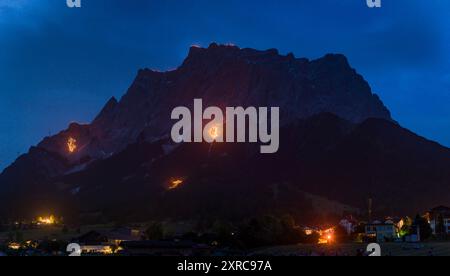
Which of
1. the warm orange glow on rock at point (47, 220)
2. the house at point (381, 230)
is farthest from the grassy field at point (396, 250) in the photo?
the warm orange glow on rock at point (47, 220)

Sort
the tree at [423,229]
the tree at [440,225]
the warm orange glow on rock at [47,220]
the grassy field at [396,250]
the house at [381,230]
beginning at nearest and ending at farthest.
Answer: the grassy field at [396,250] < the tree at [423,229] < the house at [381,230] < the tree at [440,225] < the warm orange glow on rock at [47,220]

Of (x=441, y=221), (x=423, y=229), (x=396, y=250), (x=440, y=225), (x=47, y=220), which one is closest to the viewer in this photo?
(x=396, y=250)

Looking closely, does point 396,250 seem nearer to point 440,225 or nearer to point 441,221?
point 440,225

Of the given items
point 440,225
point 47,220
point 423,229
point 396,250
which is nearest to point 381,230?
point 423,229

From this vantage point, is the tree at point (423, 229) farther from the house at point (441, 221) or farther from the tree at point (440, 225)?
the tree at point (440, 225)

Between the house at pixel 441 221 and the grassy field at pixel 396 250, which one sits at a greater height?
the house at pixel 441 221

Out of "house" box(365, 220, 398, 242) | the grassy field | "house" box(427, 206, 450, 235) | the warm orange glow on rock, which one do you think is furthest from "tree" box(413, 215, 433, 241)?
the warm orange glow on rock

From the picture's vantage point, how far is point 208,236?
9156 centimetres

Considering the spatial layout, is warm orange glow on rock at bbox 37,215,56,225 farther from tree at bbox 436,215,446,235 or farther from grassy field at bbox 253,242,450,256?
tree at bbox 436,215,446,235

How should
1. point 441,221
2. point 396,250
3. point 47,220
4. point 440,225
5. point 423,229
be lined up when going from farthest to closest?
1. point 47,220
2. point 441,221
3. point 440,225
4. point 423,229
5. point 396,250

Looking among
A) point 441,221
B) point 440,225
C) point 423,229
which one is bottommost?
point 423,229
